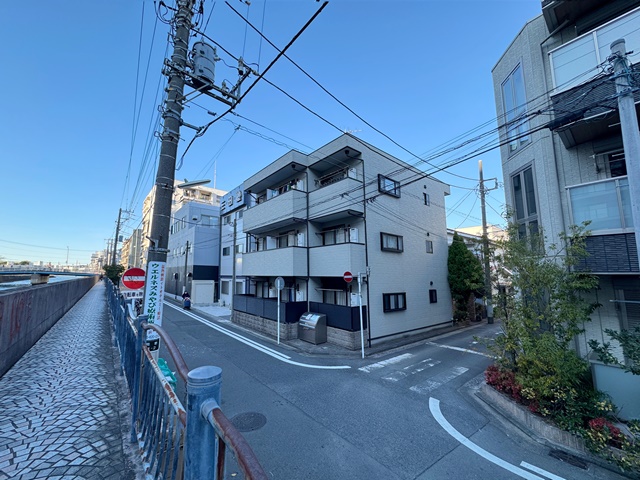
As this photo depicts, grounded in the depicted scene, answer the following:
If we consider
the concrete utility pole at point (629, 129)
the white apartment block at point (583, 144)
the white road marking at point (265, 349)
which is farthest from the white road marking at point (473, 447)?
the concrete utility pole at point (629, 129)

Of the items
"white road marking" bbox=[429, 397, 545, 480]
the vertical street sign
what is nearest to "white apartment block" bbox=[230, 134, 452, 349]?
"white road marking" bbox=[429, 397, 545, 480]

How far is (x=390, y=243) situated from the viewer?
12305mm

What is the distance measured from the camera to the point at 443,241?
1573 centimetres

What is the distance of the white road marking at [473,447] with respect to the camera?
3.82 metres

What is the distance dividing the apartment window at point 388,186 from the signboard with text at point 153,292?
30.8 ft

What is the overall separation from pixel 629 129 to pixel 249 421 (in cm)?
789

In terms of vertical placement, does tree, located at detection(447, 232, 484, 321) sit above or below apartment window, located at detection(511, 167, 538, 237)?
below

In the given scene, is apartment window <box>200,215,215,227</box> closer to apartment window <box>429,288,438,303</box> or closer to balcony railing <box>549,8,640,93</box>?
apartment window <box>429,288,438,303</box>

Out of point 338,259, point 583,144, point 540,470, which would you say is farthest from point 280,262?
point 583,144

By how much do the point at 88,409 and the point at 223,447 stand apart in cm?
404

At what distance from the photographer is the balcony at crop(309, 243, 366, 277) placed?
10.4 m

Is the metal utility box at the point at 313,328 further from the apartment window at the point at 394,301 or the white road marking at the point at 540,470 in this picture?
the white road marking at the point at 540,470

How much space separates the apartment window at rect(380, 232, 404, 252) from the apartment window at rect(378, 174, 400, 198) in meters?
2.00

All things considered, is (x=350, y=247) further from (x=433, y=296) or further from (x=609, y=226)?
(x=609, y=226)
